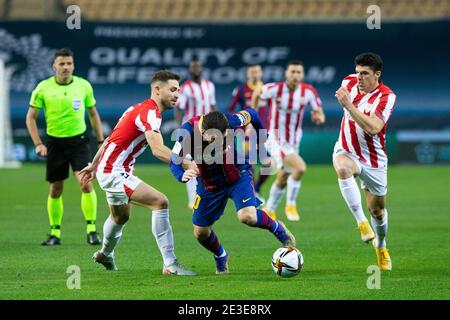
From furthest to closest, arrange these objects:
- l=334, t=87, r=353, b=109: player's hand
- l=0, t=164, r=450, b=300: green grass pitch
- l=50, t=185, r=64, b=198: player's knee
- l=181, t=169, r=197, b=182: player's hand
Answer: l=50, t=185, r=64, b=198: player's knee, l=334, t=87, r=353, b=109: player's hand, l=181, t=169, r=197, b=182: player's hand, l=0, t=164, r=450, b=300: green grass pitch

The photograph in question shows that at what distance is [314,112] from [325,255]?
15.4 feet

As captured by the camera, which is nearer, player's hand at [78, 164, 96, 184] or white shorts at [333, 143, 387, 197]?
→ player's hand at [78, 164, 96, 184]

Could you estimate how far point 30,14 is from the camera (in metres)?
30.0

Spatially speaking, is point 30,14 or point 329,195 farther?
point 30,14

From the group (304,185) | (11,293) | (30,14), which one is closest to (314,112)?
(304,185)

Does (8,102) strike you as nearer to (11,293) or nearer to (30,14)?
(30,14)

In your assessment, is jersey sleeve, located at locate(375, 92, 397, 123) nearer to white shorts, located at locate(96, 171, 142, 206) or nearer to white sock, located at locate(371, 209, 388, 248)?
white sock, located at locate(371, 209, 388, 248)

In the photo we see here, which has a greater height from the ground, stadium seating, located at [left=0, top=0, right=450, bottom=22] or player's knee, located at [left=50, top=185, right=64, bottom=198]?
stadium seating, located at [left=0, top=0, right=450, bottom=22]

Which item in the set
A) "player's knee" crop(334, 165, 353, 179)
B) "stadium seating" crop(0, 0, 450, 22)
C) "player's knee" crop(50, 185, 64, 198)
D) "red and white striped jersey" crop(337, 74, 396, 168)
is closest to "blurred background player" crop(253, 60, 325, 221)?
"player's knee" crop(50, 185, 64, 198)

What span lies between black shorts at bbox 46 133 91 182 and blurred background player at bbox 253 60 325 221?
4067 mm

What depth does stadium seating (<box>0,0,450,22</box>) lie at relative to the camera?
30.0 metres

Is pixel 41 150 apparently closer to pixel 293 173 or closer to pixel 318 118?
pixel 318 118

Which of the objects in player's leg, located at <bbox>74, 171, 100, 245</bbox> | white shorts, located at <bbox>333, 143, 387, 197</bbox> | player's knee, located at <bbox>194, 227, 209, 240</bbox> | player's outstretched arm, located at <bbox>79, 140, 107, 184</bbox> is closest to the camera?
player's knee, located at <bbox>194, 227, 209, 240</bbox>
